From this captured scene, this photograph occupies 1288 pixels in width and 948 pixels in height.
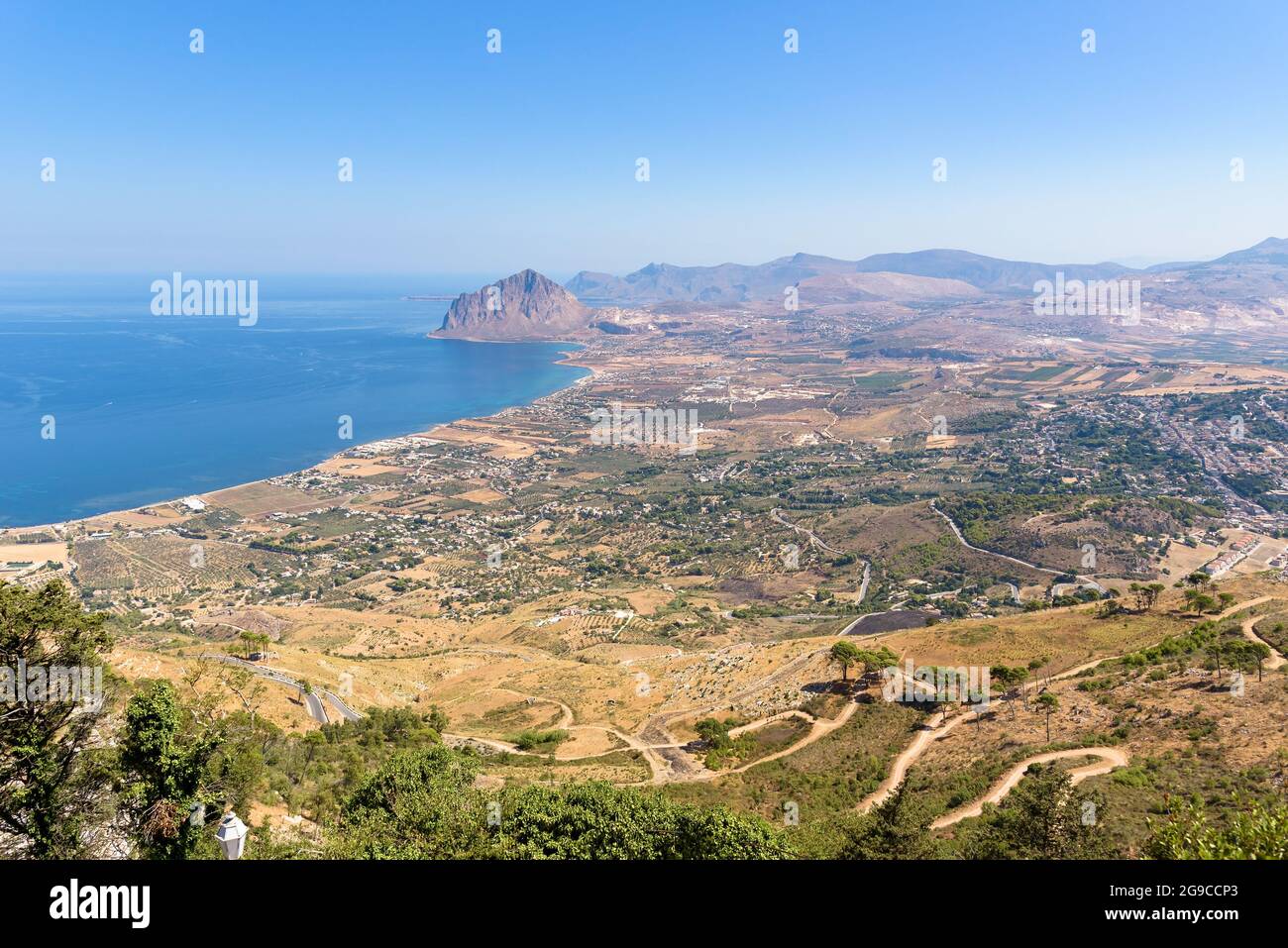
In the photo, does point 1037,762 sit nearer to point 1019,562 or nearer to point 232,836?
point 232,836

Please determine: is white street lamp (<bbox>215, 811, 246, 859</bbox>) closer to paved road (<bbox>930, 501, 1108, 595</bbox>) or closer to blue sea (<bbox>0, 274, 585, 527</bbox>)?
paved road (<bbox>930, 501, 1108, 595</bbox>)

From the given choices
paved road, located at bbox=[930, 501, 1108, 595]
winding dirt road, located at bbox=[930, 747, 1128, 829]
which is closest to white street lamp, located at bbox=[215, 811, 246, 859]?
winding dirt road, located at bbox=[930, 747, 1128, 829]

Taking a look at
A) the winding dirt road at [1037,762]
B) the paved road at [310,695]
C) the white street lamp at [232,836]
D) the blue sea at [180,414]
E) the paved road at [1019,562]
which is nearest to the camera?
the white street lamp at [232,836]

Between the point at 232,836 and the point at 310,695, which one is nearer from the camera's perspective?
the point at 232,836

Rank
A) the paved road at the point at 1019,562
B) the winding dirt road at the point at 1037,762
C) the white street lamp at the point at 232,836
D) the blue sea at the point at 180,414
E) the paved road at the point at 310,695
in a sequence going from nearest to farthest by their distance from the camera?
the white street lamp at the point at 232,836 → the winding dirt road at the point at 1037,762 → the paved road at the point at 310,695 → the paved road at the point at 1019,562 → the blue sea at the point at 180,414

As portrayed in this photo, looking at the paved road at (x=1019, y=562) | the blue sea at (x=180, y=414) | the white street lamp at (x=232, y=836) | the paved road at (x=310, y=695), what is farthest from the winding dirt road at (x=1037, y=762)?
the blue sea at (x=180, y=414)

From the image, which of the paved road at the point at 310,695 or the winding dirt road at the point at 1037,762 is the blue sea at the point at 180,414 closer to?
the paved road at the point at 310,695

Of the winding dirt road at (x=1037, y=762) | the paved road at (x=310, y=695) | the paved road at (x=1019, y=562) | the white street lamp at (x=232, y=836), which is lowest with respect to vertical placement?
the paved road at (x=1019, y=562)

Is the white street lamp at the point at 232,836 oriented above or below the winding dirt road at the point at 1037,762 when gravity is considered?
above

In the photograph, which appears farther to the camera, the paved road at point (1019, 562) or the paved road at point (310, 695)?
the paved road at point (1019, 562)

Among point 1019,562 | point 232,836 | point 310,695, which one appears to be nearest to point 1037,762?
point 232,836
